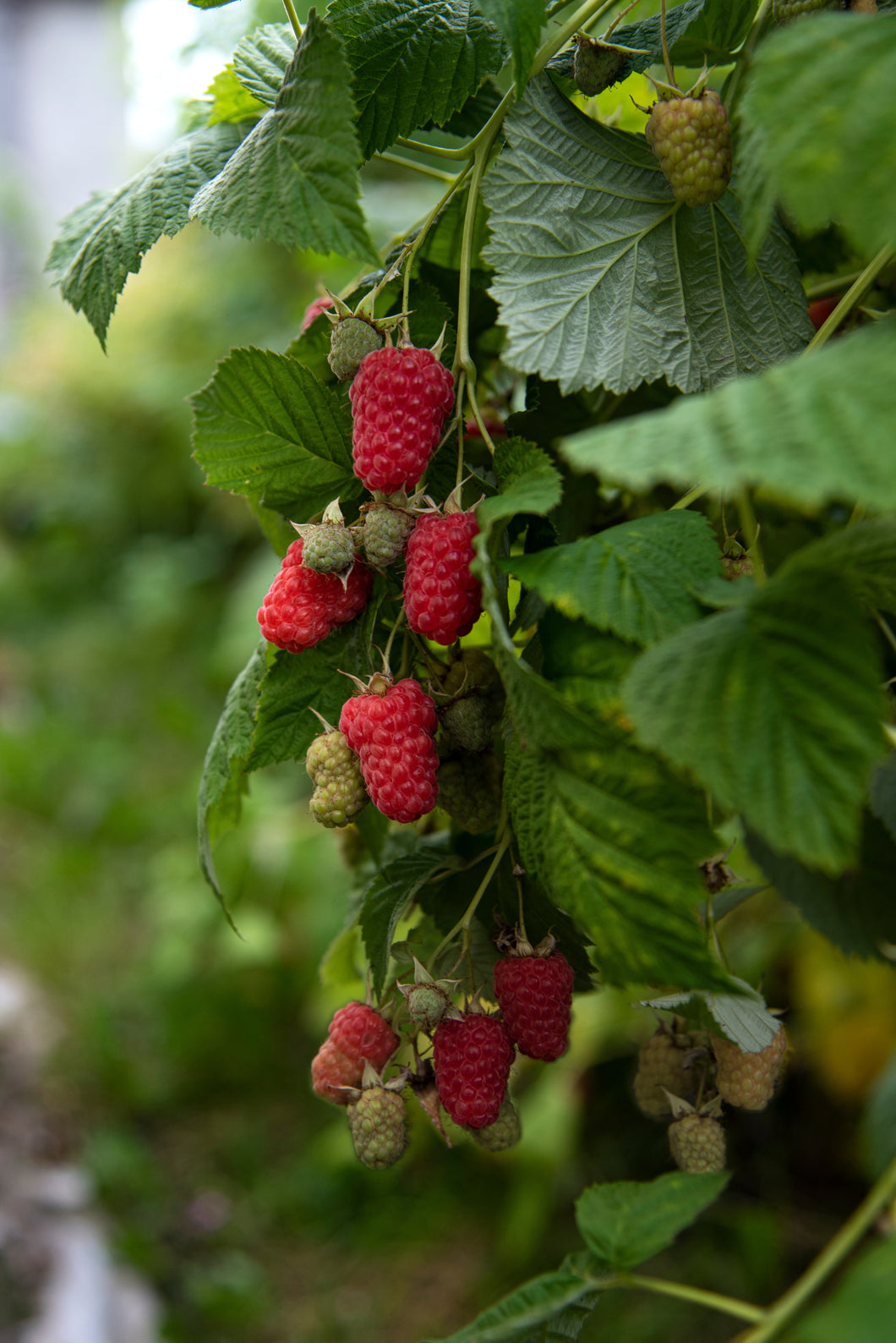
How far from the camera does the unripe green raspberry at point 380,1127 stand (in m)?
0.49

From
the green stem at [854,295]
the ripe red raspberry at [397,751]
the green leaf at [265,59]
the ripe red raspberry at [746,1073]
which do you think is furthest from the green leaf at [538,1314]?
the green leaf at [265,59]

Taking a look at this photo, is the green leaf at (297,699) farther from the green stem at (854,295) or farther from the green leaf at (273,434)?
the green stem at (854,295)

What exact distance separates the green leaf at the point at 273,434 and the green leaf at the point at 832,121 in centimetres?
22

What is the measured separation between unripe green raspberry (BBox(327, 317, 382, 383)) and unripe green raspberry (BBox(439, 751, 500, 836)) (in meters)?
0.19

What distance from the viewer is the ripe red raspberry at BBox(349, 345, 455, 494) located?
41cm

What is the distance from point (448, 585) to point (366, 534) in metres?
0.05

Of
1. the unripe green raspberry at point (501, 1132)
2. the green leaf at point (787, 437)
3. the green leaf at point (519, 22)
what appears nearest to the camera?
the green leaf at point (787, 437)

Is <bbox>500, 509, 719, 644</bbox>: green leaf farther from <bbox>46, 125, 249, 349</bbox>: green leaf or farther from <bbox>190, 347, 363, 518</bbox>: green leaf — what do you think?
<bbox>46, 125, 249, 349</bbox>: green leaf

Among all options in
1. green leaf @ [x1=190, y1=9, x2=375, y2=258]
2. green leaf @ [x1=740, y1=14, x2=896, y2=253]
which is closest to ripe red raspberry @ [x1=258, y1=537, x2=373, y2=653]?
green leaf @ [x1=190, y1=9, x2=375, y2=258]

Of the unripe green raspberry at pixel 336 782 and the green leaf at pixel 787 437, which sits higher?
the green leaf at pixel 787 437

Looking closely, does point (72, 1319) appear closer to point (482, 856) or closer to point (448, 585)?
point (482, 856)

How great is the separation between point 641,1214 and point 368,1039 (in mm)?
148

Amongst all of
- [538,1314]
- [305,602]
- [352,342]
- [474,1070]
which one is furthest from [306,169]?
[538,1314]

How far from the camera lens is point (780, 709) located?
32 centimetres
